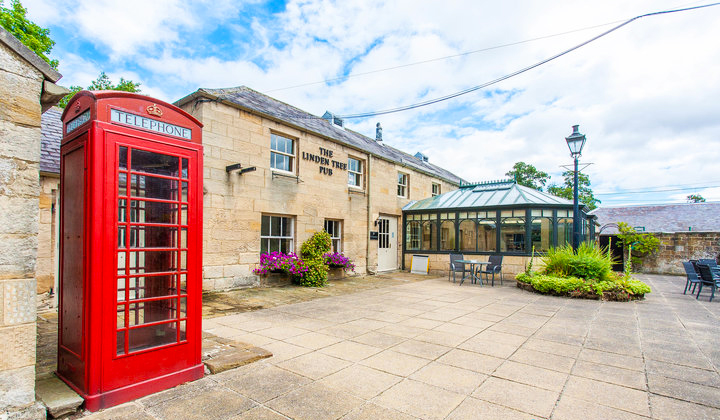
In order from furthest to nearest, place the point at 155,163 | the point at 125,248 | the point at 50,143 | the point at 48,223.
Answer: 1. the point at 50,143
2. the point at 48,223
3. the point at 155,163
4. the point at 125,248

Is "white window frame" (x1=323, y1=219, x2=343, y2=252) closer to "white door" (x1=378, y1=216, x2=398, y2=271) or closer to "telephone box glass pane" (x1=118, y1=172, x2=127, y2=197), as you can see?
"white door" (x1=378, y1=216, x2=398, y2=271)

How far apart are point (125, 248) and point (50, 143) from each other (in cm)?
619

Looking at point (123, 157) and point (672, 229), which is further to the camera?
point (672, 229)

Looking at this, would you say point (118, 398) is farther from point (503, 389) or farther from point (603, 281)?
point (603, 281)

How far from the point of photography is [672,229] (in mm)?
18672

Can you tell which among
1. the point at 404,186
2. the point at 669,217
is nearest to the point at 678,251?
the point at 669,217

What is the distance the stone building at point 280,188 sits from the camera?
27.8ft

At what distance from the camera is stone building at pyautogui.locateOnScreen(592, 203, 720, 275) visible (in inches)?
645

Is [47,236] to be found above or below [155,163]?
below

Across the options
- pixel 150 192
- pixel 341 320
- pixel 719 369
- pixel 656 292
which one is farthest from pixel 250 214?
pixel 656 292

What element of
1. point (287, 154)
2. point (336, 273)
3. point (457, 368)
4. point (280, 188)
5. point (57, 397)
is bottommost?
point (336, 273)

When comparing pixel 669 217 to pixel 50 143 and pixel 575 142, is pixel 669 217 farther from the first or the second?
pixel 50 143

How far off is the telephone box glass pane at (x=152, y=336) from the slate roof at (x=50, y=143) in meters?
4.90

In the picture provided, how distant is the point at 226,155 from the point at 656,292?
12.9 m
